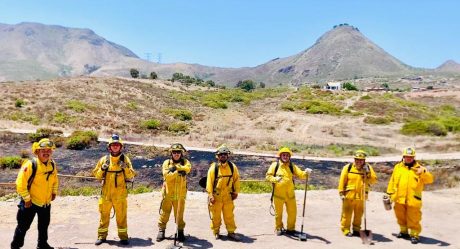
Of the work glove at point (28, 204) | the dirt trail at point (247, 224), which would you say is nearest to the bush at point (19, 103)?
the dirt trail at point (247, 224)

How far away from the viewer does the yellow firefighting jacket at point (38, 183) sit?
7.94m

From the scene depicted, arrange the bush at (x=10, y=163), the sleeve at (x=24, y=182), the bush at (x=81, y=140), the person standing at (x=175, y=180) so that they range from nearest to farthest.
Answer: the sleeve at (x=24, y=182) < the person standing at (x=175, y=180) < the bush at (x=10, y=163) < the bush at (x=81, y=140)

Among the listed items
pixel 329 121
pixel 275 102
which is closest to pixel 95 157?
pixel 329 121

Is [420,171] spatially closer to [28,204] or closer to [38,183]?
[38,183]

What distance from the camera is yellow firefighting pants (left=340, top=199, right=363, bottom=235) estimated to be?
33.4ft

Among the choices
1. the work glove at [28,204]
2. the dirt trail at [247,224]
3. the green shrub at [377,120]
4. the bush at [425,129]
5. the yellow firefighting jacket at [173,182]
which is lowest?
the dirt trail at [247,224]

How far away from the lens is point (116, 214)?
916 cm

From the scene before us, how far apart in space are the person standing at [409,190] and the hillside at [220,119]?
73.4ft

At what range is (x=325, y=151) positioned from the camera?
3378 cm

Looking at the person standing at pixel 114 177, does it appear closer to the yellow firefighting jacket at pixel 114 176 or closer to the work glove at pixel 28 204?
the yellow firefighting jacket at pixel 114 176

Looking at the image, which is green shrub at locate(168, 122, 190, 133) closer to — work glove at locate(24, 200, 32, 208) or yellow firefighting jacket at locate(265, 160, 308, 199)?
yellow firefighting jacket at locate(265, 160, 308, 199)

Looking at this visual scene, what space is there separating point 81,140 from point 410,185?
84.0 ft

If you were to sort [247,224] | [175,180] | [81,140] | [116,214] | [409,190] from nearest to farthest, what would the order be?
[116,214]
[175,180]
[409,190]
[247,224]
[81,140]

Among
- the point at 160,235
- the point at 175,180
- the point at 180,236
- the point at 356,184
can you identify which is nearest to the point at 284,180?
the point at 356,184
